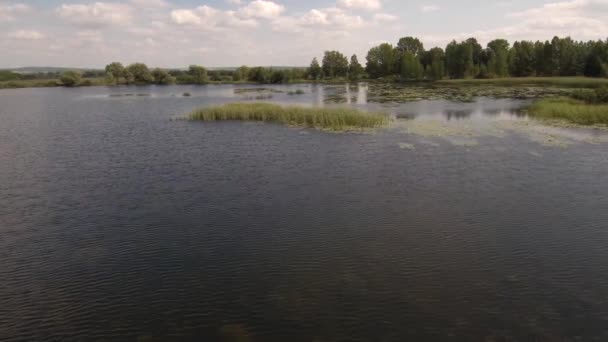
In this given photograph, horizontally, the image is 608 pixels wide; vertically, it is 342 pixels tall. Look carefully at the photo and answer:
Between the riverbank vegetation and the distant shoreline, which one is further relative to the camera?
the riverbank vegetation

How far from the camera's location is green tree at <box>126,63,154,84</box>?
148625 millimetres

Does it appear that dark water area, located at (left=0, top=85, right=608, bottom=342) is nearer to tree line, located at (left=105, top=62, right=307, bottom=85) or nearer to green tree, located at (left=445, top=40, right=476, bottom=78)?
green tree, located at (left=445, top=40, right=476, bottom=78)

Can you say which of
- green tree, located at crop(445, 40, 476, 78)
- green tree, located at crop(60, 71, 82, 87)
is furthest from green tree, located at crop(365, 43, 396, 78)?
green tree, located at crop(60, 71, 82, 87)

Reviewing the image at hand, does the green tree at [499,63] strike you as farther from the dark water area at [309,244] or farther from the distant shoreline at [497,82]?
the dark water area at [309,244]

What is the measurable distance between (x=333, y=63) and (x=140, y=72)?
7503cm

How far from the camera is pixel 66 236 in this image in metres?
16.4

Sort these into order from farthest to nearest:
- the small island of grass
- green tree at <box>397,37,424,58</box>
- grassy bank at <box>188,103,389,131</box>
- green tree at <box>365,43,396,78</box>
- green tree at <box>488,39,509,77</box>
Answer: green tree at <box>397,37,424,58</box> < green tree at <box>365,43,396,78</box> < green tree at <box>488,39,509,77</box> < grassy bank at <box>188,103,389,131</box> < the small island of grass

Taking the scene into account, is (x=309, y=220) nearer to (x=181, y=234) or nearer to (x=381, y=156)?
(x=181, y=234)

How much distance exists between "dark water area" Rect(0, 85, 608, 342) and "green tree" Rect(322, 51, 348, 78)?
144 metres

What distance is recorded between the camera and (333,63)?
16925 cm

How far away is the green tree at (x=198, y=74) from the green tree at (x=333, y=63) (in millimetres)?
48480

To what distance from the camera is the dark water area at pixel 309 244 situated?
35.6 feet

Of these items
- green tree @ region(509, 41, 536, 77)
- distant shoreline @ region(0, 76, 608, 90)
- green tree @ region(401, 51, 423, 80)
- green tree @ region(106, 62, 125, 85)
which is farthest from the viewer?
green tree @ region(106, 62, 125, 85)

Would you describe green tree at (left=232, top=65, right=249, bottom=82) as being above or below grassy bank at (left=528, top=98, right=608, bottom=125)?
above
